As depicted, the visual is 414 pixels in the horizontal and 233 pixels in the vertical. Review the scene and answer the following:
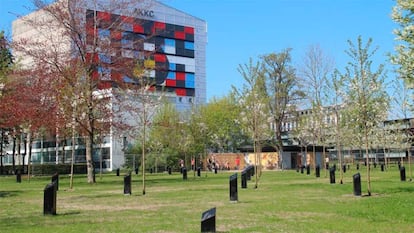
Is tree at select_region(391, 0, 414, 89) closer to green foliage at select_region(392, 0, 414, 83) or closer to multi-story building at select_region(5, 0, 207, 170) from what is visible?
green foliage at select_region(392, 0, 414, 83)

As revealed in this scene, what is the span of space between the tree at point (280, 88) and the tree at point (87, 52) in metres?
29.4

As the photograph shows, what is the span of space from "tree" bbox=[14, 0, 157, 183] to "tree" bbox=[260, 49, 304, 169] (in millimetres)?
29354

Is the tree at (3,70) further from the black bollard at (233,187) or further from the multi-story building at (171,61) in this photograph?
the multi-story building at (171,61)

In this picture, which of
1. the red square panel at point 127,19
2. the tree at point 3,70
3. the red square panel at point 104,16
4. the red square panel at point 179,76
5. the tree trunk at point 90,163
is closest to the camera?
the tree trunk at point 90,163

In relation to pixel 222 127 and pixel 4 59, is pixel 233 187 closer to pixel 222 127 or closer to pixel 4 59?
pixel 4 59

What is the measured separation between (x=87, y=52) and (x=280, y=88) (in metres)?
32.5

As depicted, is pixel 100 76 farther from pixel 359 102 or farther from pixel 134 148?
pixel 134 148

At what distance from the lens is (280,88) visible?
198ft

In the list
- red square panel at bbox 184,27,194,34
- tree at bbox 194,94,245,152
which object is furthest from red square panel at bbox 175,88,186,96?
tree at bbox 194,94,245,152

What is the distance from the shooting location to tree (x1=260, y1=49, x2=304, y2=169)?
60.4m

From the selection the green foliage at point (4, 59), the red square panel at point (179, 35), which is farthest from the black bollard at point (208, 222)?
the red square panel at point (179, 35)

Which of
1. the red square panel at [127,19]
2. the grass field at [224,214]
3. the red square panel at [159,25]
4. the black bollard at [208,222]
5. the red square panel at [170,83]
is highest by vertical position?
the red square panel at [159,25]

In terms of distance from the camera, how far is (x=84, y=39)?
32531mm

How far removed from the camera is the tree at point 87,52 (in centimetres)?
3147
